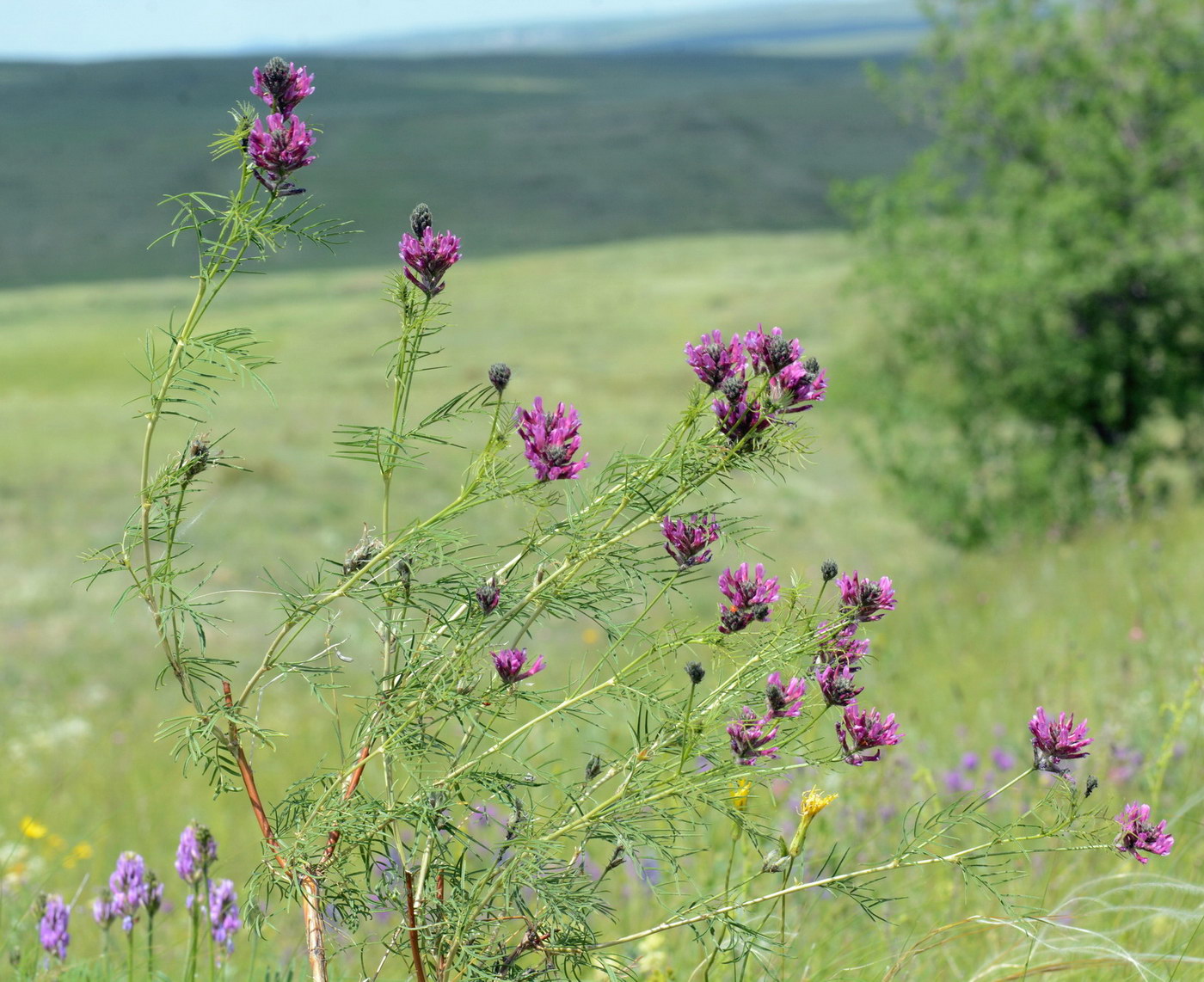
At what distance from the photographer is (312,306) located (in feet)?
164

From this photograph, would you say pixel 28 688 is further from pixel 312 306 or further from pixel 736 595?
pixel 312 306

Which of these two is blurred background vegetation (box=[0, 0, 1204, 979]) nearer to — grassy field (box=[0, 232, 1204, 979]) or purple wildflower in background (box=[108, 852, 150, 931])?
grassy field (box=[0, 232, 1204, 979])

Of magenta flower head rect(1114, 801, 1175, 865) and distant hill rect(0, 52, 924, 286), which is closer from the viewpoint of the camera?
magenta flower head rect(1114, 801, 1175, 865)

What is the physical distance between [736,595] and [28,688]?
478 inches

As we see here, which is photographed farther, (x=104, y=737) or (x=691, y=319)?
(x=691, y=319)

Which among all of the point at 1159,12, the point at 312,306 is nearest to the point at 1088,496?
the point at 1159,12

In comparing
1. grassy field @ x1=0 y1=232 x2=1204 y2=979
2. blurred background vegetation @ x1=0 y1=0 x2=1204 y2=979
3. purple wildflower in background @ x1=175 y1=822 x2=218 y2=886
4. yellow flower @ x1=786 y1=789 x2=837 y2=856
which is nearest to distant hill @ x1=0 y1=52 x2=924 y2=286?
grassy field @ x1=0 y1=232 x2=1204 y2=979

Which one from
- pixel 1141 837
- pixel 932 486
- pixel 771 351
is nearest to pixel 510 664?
pixel 771 351

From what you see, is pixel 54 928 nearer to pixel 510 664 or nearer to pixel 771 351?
pixel 510 664

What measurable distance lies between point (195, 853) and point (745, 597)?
1202 millimetres

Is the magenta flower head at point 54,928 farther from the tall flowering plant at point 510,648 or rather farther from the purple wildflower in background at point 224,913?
the tall flowering plant at point 510,648

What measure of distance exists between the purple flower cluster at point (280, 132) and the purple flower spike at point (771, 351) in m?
0.69

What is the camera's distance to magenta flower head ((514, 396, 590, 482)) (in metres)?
1.74

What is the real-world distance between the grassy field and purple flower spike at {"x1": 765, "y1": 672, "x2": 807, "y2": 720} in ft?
0.92
